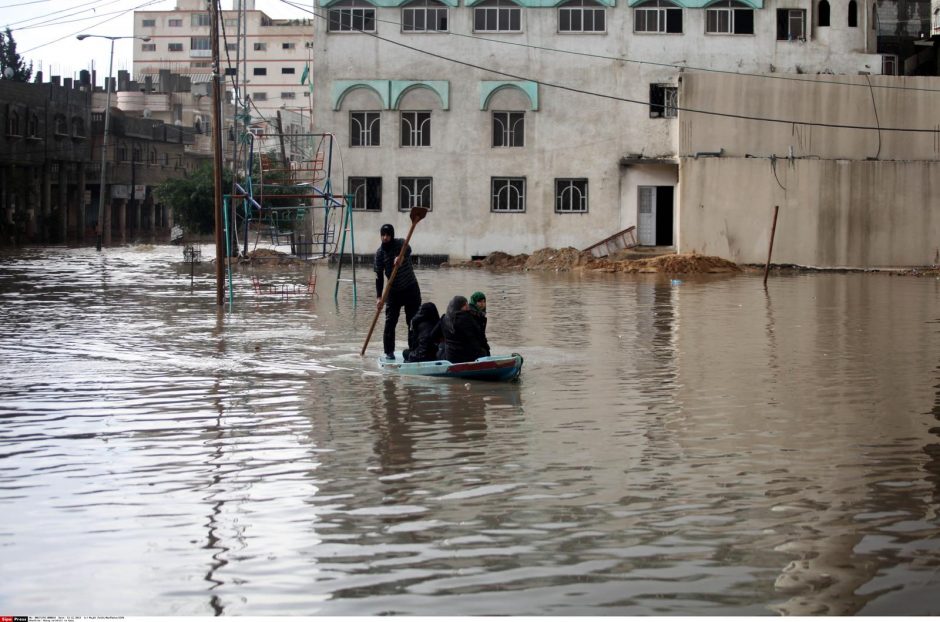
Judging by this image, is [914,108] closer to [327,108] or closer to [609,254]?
[609,254]

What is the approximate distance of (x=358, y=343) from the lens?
18.3 meters

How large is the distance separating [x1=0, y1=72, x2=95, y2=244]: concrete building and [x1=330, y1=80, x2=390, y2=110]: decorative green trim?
2499cm

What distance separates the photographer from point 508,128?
4675 centimetres

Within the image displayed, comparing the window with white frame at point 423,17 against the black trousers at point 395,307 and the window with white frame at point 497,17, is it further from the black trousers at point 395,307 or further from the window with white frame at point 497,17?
the black trousers at point 395,307

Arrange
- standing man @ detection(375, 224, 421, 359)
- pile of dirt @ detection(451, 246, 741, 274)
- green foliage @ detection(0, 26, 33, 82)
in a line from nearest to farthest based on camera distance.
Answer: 1. standing man @ detection(375, 224, 421, 359)
2. pile of dirt @ detection(451, 246, 741, 274)
3. green foliage @ detection(0, 26, 33, 82)

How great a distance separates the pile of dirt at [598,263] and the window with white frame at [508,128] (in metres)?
4.29

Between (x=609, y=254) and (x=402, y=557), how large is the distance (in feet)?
128

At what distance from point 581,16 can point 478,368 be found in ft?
115

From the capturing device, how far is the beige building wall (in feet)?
144

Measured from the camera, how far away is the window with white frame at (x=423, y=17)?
46906 millimetres

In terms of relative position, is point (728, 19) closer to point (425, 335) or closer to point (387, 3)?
point (387, 3)

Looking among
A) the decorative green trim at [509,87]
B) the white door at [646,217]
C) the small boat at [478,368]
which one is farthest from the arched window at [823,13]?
the small boat at [478,368]

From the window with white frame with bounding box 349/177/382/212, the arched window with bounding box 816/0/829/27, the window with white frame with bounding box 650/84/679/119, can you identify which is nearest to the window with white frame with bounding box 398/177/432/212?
the window with white frame with bounding box 349/177/382/212

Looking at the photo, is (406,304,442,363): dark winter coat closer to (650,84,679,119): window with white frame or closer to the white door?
the white door
